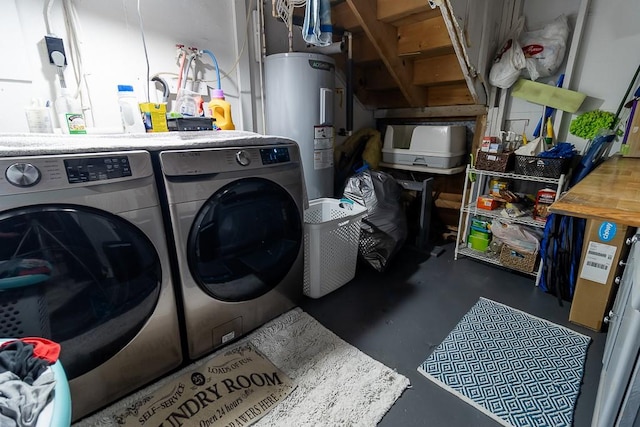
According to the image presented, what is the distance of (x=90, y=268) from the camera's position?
2.99ft

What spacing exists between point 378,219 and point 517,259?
938mm

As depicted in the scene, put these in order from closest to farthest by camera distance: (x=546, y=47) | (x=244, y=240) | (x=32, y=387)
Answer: (x=32, y=387)
(x=244, y=240)
(x=546, y=47)

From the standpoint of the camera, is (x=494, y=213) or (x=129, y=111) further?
(x=494, y=213)

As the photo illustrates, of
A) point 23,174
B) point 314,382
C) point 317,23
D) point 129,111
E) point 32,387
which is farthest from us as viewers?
point 317,23

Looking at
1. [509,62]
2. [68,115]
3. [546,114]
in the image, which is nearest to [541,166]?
[546,114]

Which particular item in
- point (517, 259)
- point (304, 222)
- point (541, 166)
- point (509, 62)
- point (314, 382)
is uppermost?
point (509, 62)

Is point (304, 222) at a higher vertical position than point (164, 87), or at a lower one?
lower

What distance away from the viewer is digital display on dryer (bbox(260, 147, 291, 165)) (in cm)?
126

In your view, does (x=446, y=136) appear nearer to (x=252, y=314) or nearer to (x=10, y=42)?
(x=252, y=314)

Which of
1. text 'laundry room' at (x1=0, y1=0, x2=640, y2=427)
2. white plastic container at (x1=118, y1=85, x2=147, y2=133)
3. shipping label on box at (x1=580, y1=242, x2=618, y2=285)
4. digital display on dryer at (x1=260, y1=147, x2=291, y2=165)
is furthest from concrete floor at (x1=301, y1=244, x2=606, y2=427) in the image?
white plastic container at (x1=118, y1=85, x2=147, y2=133)

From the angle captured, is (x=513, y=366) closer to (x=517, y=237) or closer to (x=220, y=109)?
(x=517, y=237)

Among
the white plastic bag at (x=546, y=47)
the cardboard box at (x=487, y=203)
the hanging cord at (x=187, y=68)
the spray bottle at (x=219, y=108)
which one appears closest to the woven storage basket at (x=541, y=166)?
the cardboard box at (x=487, y=203)

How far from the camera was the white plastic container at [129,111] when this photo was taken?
1396mm

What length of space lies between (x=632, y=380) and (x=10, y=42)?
2292mm
